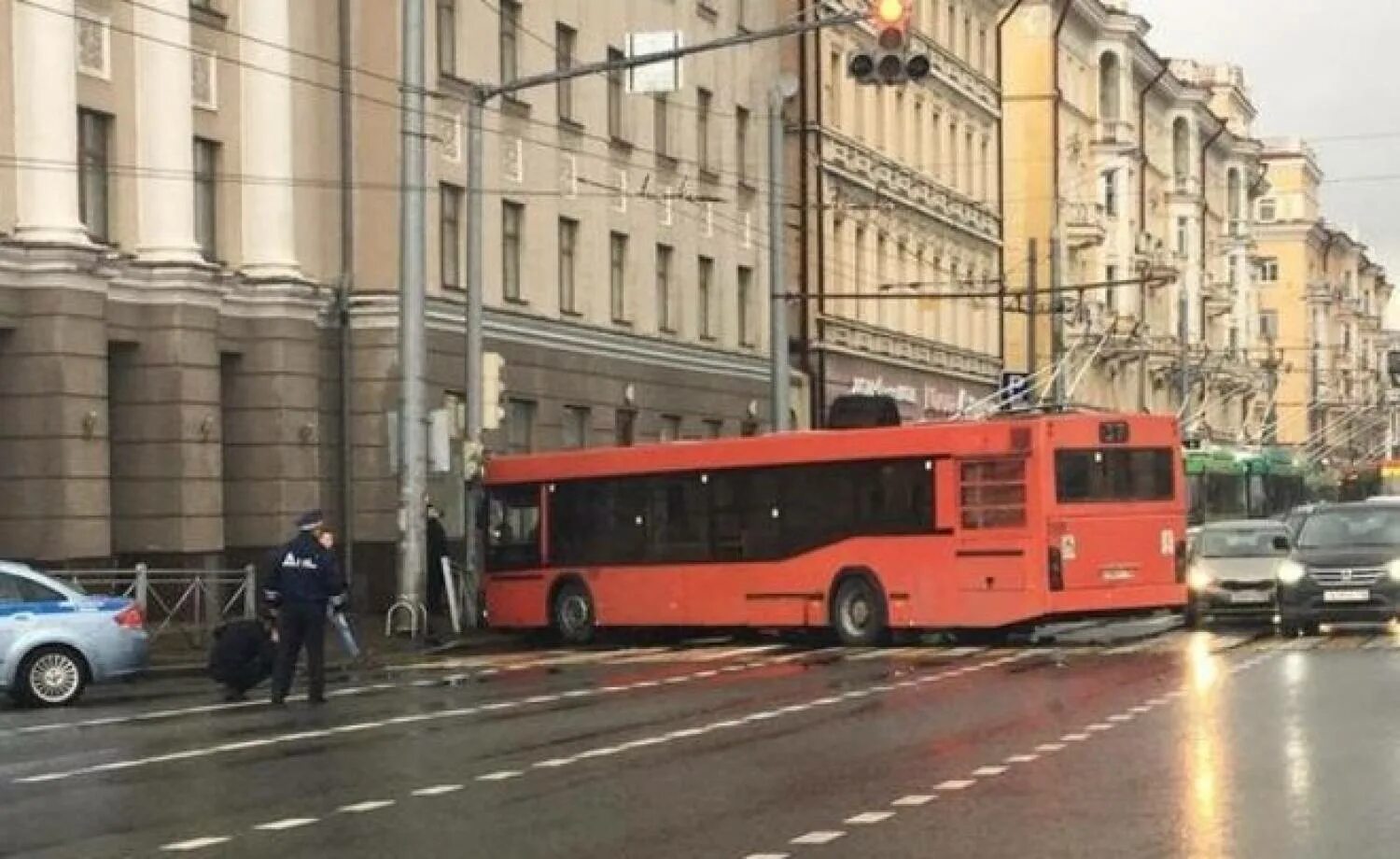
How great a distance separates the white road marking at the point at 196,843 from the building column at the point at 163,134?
21.3m

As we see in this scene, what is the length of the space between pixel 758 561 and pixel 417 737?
45.4 feet

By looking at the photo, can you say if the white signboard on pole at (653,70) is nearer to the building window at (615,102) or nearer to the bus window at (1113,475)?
the bus window at (1113,475)

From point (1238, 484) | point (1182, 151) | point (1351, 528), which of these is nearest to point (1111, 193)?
point (1182, 151)

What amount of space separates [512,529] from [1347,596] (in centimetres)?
1156

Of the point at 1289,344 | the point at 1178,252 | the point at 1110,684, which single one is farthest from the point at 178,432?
the point at 1289,344

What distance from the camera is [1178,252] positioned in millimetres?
99562

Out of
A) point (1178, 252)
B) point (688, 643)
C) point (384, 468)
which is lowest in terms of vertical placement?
point (688, 643)

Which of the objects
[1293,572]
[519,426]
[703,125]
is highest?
[703,125]

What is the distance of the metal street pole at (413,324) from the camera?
1219 inches

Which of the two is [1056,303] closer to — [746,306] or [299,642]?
[746,306]

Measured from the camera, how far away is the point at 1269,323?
13225cm

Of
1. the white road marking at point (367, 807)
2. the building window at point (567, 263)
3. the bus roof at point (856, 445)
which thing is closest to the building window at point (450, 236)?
the building window at point (567, 263)

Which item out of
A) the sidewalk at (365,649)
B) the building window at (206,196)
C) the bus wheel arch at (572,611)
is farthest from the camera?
the building window at (206,196)

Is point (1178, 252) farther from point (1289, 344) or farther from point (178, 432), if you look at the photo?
point (178, 432)
